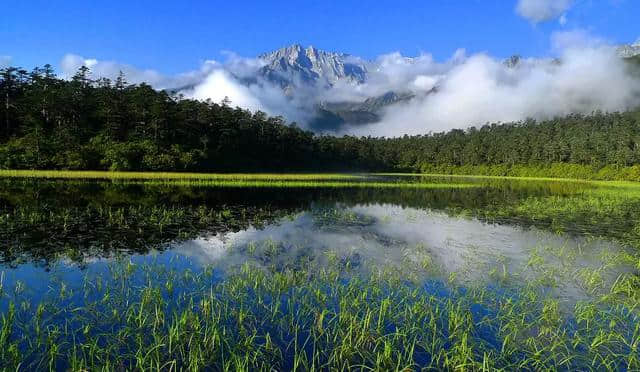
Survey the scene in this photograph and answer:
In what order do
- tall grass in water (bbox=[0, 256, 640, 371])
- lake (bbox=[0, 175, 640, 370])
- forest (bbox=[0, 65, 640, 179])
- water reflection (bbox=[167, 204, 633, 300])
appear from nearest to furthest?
tall grass in water (bbox=[0, 256, 640, 371])
lake (bbox=[0, 175, 640, 370])
water reflection (bbox=[167, 204, 633, 300])
forest (bbox=[0, 65, 640, 179])

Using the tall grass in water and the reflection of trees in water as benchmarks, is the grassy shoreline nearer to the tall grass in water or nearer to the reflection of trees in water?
the reflection of trees in water

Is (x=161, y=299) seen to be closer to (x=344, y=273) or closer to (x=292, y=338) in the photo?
(x=292, y=338)

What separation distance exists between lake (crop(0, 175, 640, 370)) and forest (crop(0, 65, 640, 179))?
177 feet

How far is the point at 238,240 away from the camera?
18484mm

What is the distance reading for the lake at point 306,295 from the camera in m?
7.39

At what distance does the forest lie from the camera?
7131cm

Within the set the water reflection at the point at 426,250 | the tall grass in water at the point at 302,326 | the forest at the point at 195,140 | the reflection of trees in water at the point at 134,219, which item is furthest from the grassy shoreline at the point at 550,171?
the tall grass in water at the point at 302,326

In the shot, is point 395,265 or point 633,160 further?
point 633,160

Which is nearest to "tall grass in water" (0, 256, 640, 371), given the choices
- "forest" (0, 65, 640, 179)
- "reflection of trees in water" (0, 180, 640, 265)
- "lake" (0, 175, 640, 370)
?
"lake" (0, 175, 640, 370)

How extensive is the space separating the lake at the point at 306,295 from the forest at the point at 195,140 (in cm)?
5389

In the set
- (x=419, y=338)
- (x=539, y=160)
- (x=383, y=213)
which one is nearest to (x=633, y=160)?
(x=539, y=160)

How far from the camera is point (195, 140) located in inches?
3784

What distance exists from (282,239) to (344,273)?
6.50 meters

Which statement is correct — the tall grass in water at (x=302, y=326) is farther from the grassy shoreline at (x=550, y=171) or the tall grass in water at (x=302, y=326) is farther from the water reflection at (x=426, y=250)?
the grassy shoreline at (x=550, y=171)
